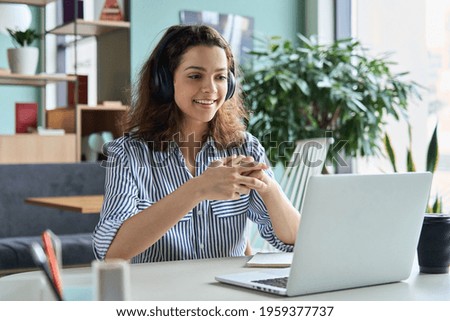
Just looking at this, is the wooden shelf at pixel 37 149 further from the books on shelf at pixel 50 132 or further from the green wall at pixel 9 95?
the green wall at pixel 9 95

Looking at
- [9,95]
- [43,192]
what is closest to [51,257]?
[43,192]

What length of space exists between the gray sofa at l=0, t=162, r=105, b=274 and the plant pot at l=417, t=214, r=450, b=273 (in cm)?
264

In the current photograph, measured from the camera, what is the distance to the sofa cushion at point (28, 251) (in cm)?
375

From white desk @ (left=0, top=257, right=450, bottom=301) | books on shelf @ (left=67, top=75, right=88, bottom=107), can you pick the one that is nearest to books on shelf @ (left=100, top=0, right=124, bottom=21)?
books on shelf @ (left=67, top=75, right=88, bottom=107)

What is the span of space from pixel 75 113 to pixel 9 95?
11.0 feet

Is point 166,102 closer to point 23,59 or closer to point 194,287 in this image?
point 194,287

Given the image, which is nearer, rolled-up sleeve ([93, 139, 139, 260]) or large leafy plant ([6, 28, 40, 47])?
rolled-up sleeve ([93, 139, 139, 260])

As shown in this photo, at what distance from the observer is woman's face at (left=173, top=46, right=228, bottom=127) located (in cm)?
189

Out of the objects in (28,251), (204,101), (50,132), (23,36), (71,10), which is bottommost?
(28,251)

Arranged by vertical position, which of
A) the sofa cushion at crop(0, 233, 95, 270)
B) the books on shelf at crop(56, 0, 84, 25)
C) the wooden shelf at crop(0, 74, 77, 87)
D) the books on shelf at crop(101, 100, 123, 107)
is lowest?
the sofa cushion at crop(0, 233, 95, 270)

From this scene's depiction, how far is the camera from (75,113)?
14.9 ft

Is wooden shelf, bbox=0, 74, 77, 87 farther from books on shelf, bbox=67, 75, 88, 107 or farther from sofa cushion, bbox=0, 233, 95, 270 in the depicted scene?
sofa cushion, bbox=0, 233, 95, 270

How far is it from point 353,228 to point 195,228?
69 cm

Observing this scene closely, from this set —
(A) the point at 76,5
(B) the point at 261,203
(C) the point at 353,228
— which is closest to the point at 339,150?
(A) the point at 76,5
